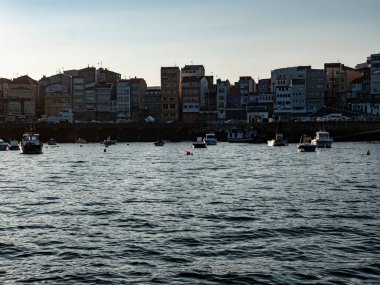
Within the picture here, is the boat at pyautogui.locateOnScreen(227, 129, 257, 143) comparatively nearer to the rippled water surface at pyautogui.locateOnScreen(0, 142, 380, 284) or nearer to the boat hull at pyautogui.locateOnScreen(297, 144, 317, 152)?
the boat hull at pyautogui.locateOnScreen(297, 144, 317, 152)

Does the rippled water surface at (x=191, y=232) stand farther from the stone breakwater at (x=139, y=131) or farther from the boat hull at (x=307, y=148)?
the stone breakwater at (x=139, y=131)

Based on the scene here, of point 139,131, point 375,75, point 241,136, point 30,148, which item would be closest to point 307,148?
point 30,148

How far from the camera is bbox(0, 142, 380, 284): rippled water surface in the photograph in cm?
2058

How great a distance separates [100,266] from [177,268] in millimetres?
2870

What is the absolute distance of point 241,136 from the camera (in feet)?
532

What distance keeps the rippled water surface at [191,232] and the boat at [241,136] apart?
11150 centimetres

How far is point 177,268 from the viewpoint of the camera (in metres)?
21.2

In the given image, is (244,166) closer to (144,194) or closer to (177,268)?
(144,194)

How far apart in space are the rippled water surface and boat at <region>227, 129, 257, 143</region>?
111495mm

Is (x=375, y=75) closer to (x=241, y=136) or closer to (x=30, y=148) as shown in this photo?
(x=241, y=136)

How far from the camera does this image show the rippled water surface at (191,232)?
20578 mm

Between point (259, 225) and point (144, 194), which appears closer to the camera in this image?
point (259, 225)

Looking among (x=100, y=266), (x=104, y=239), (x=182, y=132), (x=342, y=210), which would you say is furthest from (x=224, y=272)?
(x=182, y=132)

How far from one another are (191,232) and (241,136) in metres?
136
